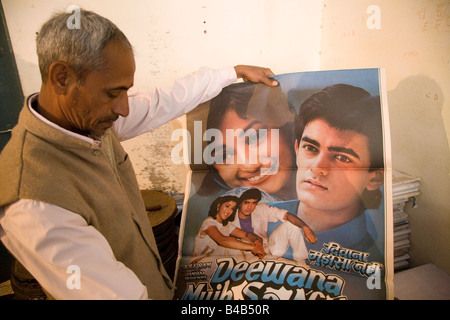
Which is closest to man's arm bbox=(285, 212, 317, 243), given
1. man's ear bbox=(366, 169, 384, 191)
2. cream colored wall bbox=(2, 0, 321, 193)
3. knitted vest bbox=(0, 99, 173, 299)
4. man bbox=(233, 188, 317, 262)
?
man bbox=(233, 188, 317, 262)

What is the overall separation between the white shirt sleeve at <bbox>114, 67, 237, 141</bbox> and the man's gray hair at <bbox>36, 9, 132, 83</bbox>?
15.1 inches

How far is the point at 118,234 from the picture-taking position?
750 millimetres

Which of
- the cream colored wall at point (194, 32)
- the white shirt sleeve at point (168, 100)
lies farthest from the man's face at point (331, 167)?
the cream colored wall at point (194, 32)

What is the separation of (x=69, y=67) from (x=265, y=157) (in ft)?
2.78

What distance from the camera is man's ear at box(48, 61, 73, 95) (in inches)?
23.7

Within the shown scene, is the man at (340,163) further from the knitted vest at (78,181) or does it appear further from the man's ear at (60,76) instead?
the man's ear at (60,76)

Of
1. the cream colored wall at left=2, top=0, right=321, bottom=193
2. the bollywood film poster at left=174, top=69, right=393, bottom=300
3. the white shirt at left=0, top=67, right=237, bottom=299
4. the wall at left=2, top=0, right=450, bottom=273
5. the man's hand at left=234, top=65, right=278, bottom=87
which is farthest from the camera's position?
the cream colored wall at left=2, top=0, right=321, bottom=193

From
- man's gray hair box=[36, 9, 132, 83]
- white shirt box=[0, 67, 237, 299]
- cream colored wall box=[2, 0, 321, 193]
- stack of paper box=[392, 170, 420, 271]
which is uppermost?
cream colored wall box=[2, 0, 321, 193]

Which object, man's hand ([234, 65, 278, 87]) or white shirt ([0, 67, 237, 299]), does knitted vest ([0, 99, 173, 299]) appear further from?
man's hand ([234, 65, 278, 87])

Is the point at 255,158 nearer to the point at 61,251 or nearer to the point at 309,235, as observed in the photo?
the point at 309,235

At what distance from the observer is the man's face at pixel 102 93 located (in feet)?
2.07

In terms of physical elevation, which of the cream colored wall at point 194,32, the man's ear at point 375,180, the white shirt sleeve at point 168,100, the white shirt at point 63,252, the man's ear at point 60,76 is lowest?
the man's ear at point 375,180

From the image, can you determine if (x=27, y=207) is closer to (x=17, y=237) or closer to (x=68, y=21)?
(x=17, y=237)

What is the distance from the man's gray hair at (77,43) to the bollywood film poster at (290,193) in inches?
25.4
